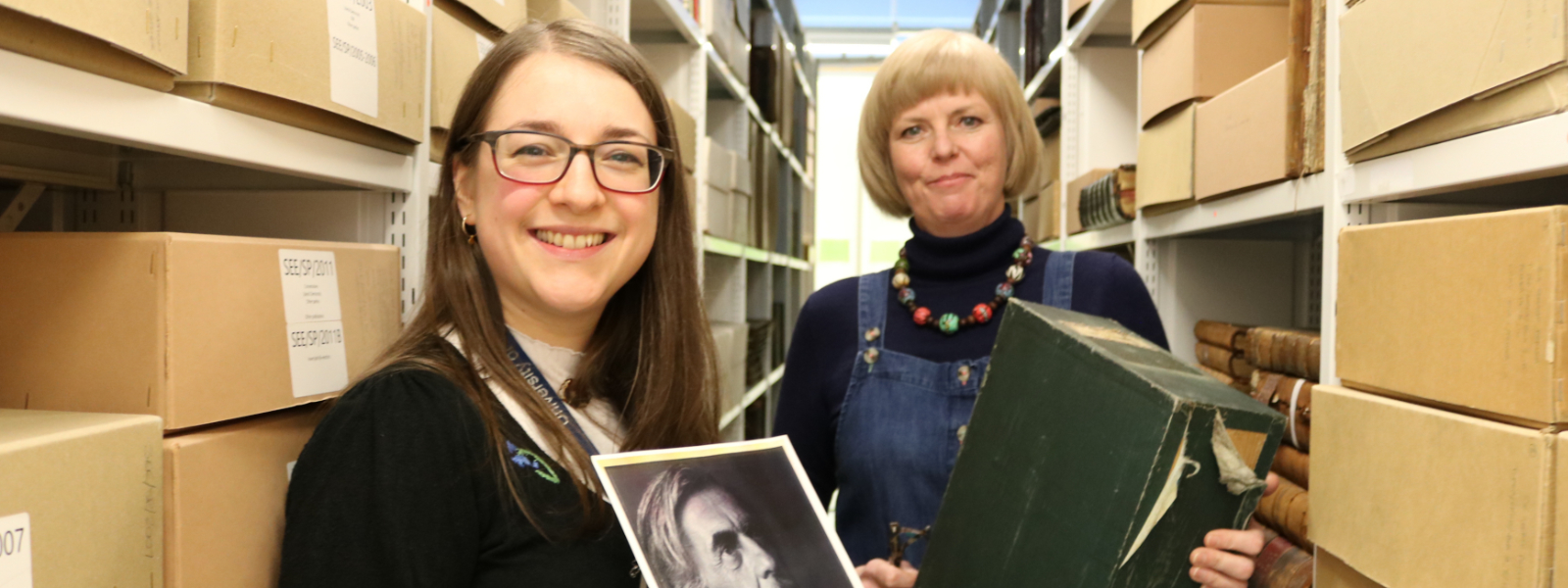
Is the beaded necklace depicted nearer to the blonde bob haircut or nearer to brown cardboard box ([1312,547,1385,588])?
the blonde bob haircut

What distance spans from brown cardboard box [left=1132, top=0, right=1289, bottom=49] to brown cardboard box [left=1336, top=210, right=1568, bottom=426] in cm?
83

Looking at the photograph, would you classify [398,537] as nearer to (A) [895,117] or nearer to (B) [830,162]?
(A) [895,117]

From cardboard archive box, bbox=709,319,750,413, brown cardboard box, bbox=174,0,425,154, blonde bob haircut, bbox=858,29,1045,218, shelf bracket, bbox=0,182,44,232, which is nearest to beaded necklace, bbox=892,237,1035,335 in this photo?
blonde bob haircut, bbox=858,29,1045,218

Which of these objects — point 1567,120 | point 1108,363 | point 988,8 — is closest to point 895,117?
point 1108,363

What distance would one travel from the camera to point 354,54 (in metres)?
1.05

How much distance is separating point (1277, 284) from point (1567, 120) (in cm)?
140

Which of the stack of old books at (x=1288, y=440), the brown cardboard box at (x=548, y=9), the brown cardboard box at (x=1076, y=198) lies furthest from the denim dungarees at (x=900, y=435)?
the brown cardboard box at (x=1076, y=198)

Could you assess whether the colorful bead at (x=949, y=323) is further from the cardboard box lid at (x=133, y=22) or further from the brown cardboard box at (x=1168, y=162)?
the cardboard box lid at (x=133, y=22)

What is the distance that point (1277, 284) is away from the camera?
2080mm

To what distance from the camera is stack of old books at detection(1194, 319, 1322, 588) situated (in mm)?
1404

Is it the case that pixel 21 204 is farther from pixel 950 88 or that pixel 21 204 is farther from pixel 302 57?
pixel 950 88

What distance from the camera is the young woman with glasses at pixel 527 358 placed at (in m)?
0.83

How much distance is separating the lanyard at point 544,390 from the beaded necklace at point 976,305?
64 centimetres

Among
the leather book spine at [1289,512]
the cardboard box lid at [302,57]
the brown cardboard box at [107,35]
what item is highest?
the cardboard box lid at [302,57]
